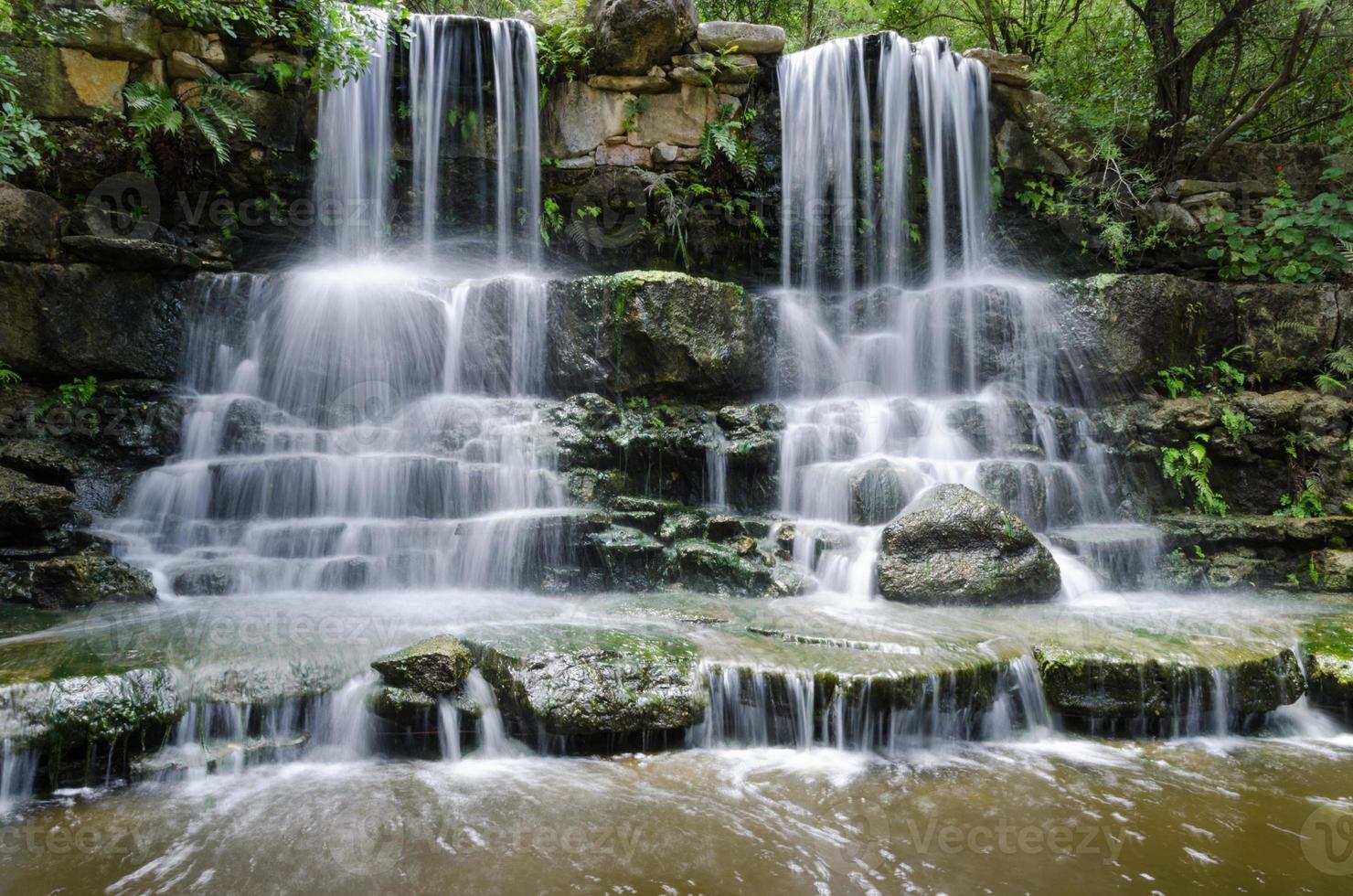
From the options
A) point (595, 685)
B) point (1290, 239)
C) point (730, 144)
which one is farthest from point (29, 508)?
point (1290, 239)

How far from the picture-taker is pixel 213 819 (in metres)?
3.35

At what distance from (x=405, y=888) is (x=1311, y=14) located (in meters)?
12.0

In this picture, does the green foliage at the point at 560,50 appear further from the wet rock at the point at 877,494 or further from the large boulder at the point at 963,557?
the large boulder at the point at 963,557

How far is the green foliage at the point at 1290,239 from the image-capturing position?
874 centimetres

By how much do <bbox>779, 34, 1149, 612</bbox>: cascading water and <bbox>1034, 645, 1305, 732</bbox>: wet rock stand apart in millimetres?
1805

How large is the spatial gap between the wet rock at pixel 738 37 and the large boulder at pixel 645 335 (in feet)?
12.8

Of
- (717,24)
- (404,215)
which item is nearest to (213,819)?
(404,215)

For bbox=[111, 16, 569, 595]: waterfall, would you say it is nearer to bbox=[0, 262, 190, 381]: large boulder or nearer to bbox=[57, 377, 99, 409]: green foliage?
bbox=[0, 262, 190, 381]: large boulder

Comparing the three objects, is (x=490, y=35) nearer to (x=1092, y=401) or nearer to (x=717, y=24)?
(x=717, y=24)

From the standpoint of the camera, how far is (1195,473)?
24.8 feet

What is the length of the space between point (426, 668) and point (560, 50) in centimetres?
837

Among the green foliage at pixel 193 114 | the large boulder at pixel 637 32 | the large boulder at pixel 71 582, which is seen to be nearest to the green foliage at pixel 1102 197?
the large boulder at pixel 637 32

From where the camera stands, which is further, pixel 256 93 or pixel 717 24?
pixel 717 24

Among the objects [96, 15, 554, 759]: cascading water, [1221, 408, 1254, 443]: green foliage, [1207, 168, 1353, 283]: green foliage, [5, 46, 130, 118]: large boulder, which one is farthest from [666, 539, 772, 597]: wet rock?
[5, 46, 130, 118]: large boulder
